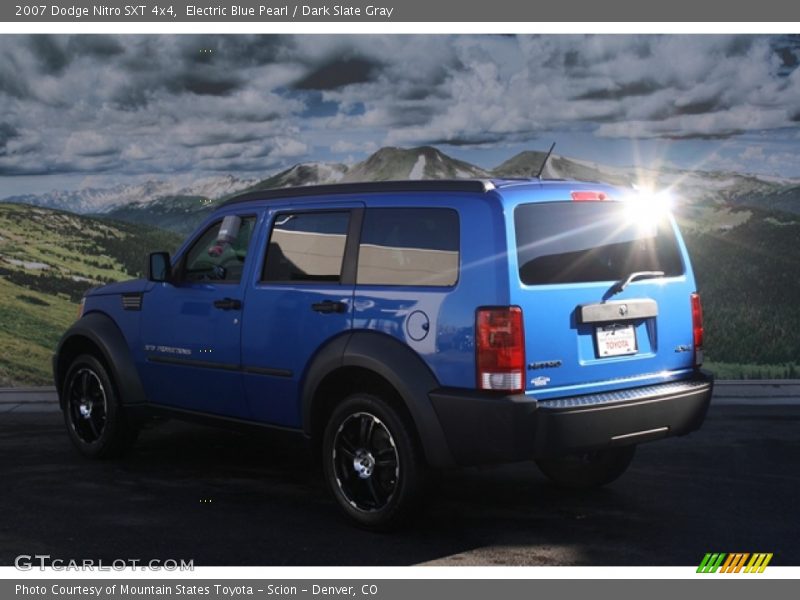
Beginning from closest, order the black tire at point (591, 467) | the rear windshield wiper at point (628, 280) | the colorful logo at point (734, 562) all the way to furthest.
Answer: the colorful logo at point (734, 562), the rear windshield wiper at point (628, 280), the black tire at point (591, 467)

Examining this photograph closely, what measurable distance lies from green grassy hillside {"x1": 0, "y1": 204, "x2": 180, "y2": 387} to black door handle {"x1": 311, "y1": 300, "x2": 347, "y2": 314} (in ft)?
20.6

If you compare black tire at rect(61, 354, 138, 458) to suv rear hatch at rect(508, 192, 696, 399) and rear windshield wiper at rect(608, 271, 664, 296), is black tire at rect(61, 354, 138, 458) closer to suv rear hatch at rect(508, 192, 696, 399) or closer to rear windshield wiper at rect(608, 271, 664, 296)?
suv rear hatch at rect(508, 192, 696, 399)

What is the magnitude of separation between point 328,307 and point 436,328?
797mm

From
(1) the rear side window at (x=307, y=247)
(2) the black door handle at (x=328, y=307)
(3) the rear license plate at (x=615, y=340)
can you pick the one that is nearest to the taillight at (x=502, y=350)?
(3) the rear license plate at (x=615, y=340)

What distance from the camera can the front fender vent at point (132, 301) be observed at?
7.19 metres

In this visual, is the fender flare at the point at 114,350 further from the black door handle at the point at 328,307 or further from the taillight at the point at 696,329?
the taillight at the point at 696,329

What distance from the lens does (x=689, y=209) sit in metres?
11.8

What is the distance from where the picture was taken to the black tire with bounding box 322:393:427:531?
17.8 ft

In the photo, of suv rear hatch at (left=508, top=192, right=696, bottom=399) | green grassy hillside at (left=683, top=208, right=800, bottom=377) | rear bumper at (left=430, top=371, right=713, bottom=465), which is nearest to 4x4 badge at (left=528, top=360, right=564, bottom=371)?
suv rear hatch at (left=508, top=192, right=696, bottom=399)

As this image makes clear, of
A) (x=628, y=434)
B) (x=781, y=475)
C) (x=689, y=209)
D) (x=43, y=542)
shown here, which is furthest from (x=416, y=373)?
(x=689, y=209)

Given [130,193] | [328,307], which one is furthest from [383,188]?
[130,193]

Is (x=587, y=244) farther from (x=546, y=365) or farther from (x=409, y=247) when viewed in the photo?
(x=409, y=247)

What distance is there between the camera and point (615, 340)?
558 cm

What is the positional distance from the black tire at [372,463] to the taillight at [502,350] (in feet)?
1.95
